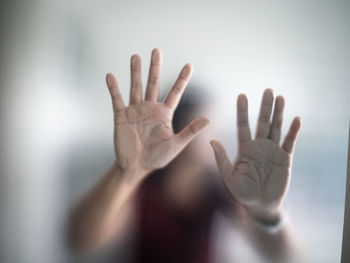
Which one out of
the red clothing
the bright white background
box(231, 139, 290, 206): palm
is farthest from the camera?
box(231, 139, 290, 206): palm

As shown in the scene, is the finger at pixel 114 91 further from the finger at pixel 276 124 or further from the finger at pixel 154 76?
the finger at pixel 276 124

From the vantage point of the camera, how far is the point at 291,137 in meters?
1.30

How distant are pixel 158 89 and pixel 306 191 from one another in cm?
75

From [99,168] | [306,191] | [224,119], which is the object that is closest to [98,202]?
[99,168]

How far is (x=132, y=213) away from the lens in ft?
3.64

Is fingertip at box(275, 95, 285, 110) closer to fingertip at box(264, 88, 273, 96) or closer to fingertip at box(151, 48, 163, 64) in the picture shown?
fingertip at box(264, 88, 273, 96)

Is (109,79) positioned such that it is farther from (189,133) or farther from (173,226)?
(173,226)

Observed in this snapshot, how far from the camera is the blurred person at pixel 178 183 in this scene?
1.08 metres

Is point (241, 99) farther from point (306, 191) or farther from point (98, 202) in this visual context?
point (98, 202)

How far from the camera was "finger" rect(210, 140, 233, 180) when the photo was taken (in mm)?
1196

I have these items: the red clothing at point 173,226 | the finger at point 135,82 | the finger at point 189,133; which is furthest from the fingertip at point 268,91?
the finger at point 135,82

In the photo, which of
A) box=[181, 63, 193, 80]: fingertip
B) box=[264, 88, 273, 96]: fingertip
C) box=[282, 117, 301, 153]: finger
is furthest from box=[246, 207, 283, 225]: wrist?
box=[181, 63, 193, 80]: fingertip

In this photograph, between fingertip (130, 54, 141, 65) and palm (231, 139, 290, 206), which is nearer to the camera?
fingertip (130, 54, 141, 65)

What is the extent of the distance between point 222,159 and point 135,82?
0.43m
